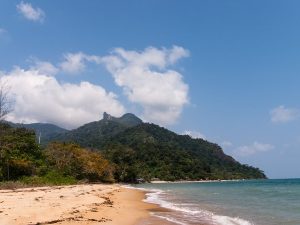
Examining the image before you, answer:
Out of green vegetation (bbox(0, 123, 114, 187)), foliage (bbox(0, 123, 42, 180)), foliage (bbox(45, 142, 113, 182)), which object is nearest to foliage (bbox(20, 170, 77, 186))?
green vegetation (bbox(0, 123, 114, 187))

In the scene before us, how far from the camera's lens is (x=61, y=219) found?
623 inches

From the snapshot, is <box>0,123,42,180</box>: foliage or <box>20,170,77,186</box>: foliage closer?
<box>20,170,77,186</box>: foliage

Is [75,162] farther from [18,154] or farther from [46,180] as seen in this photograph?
[46,180]

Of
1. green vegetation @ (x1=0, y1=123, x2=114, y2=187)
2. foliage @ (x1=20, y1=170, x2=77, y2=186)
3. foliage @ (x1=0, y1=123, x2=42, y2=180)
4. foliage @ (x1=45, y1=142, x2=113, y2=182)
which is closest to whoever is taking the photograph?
foliage @ (x1=20, y1=170, x2=77, y2=186)

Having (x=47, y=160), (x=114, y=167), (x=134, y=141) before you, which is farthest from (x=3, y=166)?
(x=134, y=141)

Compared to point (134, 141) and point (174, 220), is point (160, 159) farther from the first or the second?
point (174, 220)

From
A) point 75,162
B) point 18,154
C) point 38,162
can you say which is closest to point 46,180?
point 38,162

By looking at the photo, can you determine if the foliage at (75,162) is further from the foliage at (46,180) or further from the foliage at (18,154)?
the foliage at (46,180)

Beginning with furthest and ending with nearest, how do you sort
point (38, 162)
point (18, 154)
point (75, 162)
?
point (75, 162), point (38, 162), point (18, 154)

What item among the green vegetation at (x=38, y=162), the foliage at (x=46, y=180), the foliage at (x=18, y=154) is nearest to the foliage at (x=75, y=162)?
the green vegetation at (x=38, y=162)

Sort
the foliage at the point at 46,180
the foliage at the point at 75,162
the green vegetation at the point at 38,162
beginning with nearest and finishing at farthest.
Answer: the foliage at the point at 46,180 < the green vegetation at the point at 38,162 < the foliage at the point at 75,162

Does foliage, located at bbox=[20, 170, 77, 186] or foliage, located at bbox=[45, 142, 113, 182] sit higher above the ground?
foliage, located at bbox=[45, 142, 113, 182]

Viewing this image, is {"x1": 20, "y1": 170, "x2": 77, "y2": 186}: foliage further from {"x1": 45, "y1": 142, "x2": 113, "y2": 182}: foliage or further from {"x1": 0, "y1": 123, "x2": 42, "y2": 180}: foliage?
{"x1": 45, "y1": 142, "x2": 113, "y2": 182}: foliage

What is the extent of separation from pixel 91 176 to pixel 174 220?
68.5m
